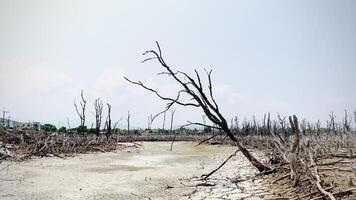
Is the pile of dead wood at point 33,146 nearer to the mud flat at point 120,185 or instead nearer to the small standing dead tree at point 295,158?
the mud flat at point 120,185

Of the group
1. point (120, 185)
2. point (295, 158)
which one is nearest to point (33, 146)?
point (120, 185)

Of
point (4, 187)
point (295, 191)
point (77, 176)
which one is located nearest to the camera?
point (295, 191)

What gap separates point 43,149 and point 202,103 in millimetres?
11952

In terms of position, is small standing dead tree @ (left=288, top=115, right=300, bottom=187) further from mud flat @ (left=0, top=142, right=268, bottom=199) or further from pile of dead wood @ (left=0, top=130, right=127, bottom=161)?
pile of dead wood @ (left=0, top=130, right=127, bottom=161)

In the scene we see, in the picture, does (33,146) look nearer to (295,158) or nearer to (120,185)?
(120,185)

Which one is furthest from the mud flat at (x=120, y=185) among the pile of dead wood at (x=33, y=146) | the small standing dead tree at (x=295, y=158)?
the pile of dead wood at (x=33, y=146)

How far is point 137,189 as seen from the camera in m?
10.8

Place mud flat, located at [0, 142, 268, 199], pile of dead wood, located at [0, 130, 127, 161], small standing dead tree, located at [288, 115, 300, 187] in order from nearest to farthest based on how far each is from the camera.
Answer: small standing dead tree, located at [288, 115, 300, 187] → mud flat, located at [0, 142, 268, 199] → pile of dead wood, located at [0, 130, 127, 161]

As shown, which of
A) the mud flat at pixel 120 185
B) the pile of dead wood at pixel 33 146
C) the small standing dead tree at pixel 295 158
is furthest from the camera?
the pile of dead wood at pixel 33 146

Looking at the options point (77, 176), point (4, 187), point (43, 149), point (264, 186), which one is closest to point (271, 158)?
point (264, 186)

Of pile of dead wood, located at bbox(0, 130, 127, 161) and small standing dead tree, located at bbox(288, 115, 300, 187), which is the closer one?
small standing dead tree, located at bbox(288, 115, 300, 187)

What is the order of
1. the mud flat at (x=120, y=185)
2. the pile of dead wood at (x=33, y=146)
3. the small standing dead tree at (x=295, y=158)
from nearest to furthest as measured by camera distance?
the small standing dead tree at (x=295, y=158), the mud flat at (x=120, y=185), the pile of dead wood at (x=33, y=146)

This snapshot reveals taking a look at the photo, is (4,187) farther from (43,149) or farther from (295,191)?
(43,149)

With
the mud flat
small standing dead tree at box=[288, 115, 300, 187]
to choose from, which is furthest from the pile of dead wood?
small standing dead tree at box=[288, 115, 300, 187]
